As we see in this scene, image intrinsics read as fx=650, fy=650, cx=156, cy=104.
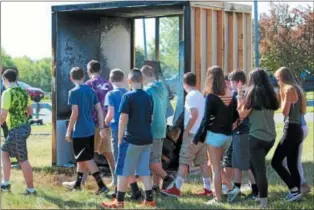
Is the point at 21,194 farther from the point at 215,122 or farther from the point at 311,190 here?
the point at 311,190

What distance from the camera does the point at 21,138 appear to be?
28.0ft

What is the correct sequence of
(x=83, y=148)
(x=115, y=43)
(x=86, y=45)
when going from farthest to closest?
(x=115, y=43)
(x=86, y=45)
(x=83, y=148)

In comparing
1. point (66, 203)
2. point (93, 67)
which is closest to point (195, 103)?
point (93, 67)

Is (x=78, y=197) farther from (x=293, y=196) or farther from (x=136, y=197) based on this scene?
(x=293, y=196)

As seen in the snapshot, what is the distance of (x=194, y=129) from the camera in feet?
27.6

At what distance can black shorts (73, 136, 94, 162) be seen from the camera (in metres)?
8.62

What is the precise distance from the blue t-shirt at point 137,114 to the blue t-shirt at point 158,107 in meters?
0.69

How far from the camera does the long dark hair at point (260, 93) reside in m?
7.65

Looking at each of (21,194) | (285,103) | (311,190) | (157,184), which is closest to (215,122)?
(285,103)

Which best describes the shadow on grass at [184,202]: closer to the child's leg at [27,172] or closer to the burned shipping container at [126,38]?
the child's leg at [27,172]

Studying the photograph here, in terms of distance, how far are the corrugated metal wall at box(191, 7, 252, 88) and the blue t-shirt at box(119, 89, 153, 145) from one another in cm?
258

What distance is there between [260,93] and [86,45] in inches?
196

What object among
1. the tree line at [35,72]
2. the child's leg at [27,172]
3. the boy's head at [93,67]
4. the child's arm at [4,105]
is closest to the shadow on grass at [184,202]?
the child's leg at [27,172]

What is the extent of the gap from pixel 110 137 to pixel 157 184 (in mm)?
997
